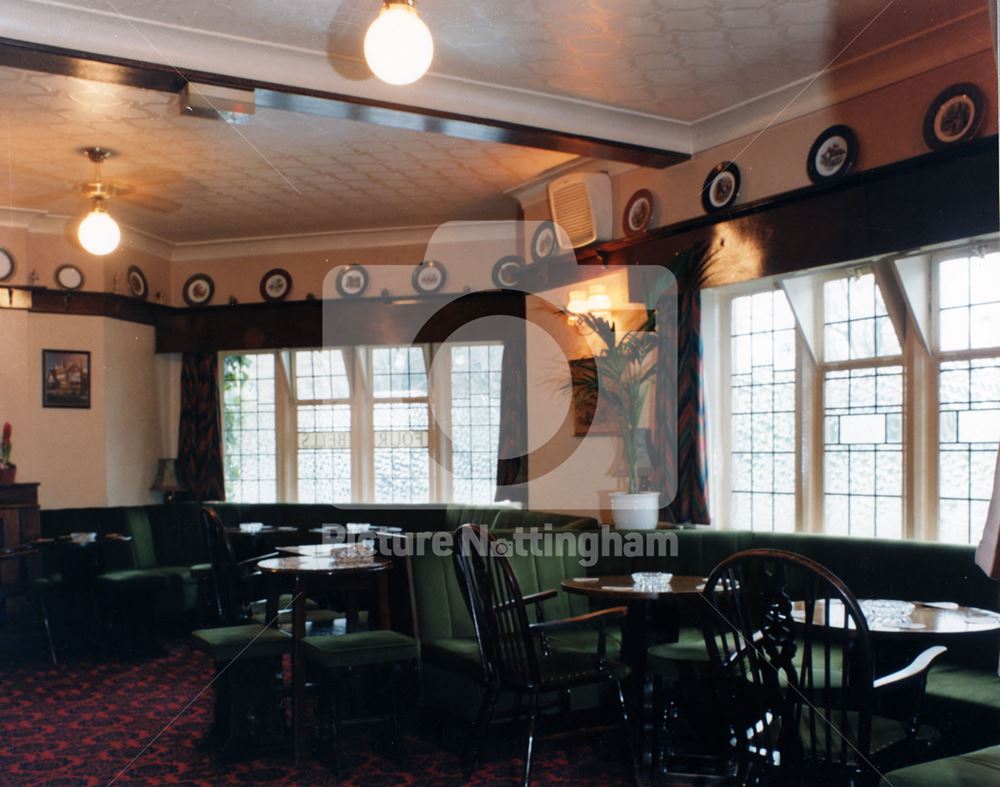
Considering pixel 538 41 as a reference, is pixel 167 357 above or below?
below

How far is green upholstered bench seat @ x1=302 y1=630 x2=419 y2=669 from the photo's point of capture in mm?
4137

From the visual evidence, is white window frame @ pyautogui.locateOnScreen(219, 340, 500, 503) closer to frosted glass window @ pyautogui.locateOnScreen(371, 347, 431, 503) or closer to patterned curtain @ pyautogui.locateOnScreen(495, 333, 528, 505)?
frosted glass window @ pyautogui.locateOnScreen(371, 347, 431, 503)

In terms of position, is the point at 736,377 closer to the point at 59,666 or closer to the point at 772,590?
the point at 772,590

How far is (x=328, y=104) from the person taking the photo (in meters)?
4.77

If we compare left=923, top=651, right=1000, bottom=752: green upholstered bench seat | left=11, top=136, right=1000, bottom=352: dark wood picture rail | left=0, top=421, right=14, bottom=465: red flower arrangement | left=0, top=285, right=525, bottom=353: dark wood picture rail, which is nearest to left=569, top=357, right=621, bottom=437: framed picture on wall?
left=11, top=136, right=1000, bottom=352: dark wood picture rail

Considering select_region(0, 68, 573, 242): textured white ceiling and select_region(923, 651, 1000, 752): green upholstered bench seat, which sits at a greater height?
select_region(0, 68, 573, 242): textured white ceiling

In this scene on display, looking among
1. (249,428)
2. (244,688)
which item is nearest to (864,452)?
(244,688)

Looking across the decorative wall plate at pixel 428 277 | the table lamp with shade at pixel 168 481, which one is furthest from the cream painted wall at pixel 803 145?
the table lamp with shade at pixel 168 481

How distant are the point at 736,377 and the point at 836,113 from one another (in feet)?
5.71

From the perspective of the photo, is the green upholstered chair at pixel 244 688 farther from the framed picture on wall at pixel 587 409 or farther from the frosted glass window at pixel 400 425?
the frosted glass window at pixel 400 425

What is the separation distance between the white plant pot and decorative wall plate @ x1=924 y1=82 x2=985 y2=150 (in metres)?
2.51

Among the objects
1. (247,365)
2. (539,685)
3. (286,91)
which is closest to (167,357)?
(247,365)

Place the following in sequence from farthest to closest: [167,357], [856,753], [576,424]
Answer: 1. [167,357]
2. [576,424]
3. [856,753]

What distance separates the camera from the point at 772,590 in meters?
2.69
